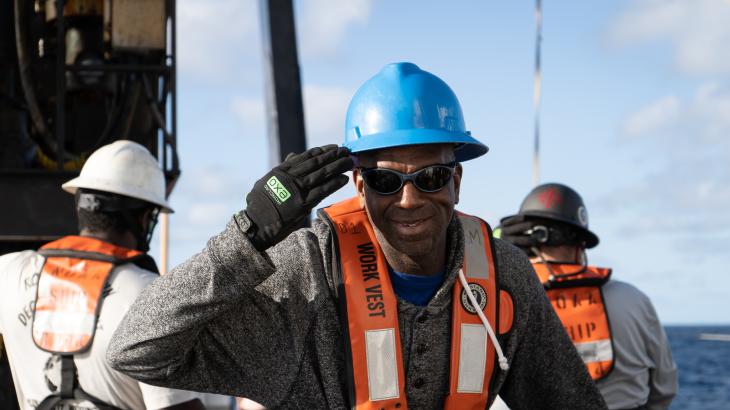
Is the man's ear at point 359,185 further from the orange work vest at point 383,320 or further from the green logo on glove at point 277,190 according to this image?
the green logo on glove at point 277,190

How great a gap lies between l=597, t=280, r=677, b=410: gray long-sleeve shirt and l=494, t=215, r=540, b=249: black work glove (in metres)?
0.47

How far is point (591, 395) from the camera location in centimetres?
352

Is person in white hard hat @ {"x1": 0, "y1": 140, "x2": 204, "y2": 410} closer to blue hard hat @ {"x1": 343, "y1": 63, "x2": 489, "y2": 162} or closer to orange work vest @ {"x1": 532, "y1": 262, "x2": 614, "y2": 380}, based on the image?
blue hard hat @ {"x1": 343, "y1": 63, "x2": 489, "y2": 162}

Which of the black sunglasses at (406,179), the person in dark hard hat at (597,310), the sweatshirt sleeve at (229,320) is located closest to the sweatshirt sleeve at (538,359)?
the black sunglasses at (406,179)

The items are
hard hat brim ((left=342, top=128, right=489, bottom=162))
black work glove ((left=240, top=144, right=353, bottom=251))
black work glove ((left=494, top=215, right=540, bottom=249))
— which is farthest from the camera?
black work glove ((left=494, top=215, right=540, bottom=249))

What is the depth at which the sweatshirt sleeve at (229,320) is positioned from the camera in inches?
114

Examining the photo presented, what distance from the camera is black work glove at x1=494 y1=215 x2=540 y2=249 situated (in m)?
5.66

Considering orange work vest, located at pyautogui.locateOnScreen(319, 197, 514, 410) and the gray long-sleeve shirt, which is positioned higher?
orange work vest, located at pyautogui.locateOnScreen(319, 197, 514, 410)

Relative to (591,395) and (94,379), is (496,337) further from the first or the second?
(94,379)

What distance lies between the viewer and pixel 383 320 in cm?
314

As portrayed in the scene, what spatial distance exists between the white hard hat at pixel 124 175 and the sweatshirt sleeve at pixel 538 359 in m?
1.91

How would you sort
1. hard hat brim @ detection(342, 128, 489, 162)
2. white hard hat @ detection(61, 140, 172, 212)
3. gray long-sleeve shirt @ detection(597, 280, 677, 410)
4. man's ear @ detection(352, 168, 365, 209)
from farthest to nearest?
gray long-sleeve shirt @ detection(597, 280, 677, 410) < white hard hat @ detection(61, 140, 172, 212) < man's ear @ detection(352, 168, 365, 209) < hard hat brim @ detection(342, 128, 489, 162)

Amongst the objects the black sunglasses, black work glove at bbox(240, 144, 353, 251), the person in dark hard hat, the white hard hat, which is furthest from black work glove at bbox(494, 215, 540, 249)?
black work glove at bbox(240, 144, 353, 251)

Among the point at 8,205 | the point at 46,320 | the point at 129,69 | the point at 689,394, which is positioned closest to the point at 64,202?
the point at 8,205
